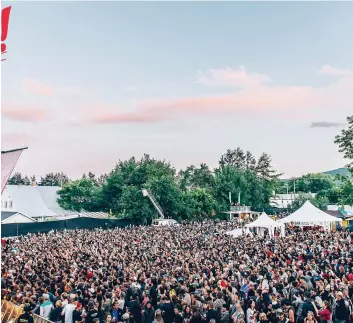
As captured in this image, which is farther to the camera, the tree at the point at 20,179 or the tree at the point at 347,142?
the tree at the point at 20,179

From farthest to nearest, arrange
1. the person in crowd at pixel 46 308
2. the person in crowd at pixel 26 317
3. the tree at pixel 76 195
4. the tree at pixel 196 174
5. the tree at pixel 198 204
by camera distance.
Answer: the tree at pixel 196 174 < the tree at pixel 76 195 < the tree at pixel 198 204 < the person in crowd at pixel 46 308 < the person in crowd at pixel 26 317

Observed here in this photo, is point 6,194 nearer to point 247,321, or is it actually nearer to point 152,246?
point 152,246

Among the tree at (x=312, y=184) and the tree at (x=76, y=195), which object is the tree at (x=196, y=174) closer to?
the tree at (x=76, y=195)

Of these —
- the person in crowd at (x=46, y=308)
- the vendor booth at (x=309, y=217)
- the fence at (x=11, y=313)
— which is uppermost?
the vendor booth at (x=309, y=217)

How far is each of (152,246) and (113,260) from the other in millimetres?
5090

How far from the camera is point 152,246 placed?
883 inches

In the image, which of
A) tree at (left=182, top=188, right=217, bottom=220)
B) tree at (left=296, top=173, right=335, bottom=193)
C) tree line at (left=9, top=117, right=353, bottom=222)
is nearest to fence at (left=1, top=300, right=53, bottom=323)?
tree line at (left=9, top=117, right=353, bottom=222)

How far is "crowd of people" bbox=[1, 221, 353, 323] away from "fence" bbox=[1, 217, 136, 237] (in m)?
14.6

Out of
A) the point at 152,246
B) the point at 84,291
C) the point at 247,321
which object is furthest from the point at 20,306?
the point at 152,246

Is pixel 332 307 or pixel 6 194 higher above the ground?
pixel 6 194

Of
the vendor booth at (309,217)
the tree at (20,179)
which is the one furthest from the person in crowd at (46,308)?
the tree at (20,179)

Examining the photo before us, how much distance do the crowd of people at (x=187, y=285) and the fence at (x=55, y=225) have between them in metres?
14.6

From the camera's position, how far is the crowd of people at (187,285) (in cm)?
925

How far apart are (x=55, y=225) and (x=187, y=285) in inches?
1105
